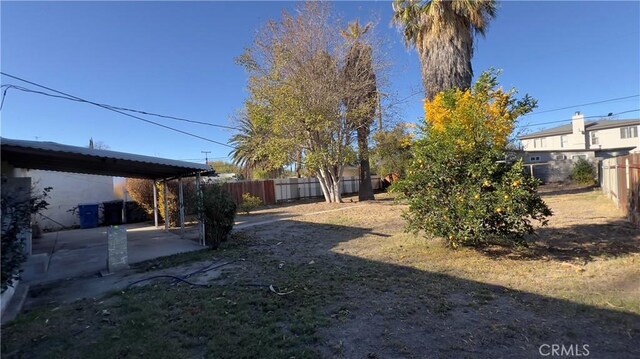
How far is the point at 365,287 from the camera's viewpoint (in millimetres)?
5203

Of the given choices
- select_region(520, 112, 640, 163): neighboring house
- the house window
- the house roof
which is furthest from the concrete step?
the house window

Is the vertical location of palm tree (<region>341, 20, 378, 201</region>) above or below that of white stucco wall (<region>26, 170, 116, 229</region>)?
above

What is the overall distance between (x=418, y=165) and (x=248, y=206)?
11.3 meters

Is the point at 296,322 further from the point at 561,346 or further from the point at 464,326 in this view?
the point at 561,346

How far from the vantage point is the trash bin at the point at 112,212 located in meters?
15.9

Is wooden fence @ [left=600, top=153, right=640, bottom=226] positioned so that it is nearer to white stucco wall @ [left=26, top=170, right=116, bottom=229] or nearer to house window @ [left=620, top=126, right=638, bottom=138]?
white stucco wall @ [left=26, top=170, right=116, bottom=229]

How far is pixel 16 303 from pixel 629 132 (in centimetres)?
4993

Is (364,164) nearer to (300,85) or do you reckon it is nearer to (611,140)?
(300,85)

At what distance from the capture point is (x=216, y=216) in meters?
8.95

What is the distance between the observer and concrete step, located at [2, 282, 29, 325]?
14.7 feet

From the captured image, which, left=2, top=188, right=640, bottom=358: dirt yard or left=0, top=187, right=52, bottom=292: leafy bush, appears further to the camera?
left=2, top=188, right=640, bottom=358: dirt yard

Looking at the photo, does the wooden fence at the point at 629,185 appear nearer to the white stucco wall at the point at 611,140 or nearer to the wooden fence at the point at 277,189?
the wooden fence at the point at 277,189

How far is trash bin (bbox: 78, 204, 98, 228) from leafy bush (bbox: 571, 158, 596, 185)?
2778cm

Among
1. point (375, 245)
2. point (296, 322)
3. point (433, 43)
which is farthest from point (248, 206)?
point (296, 322)
